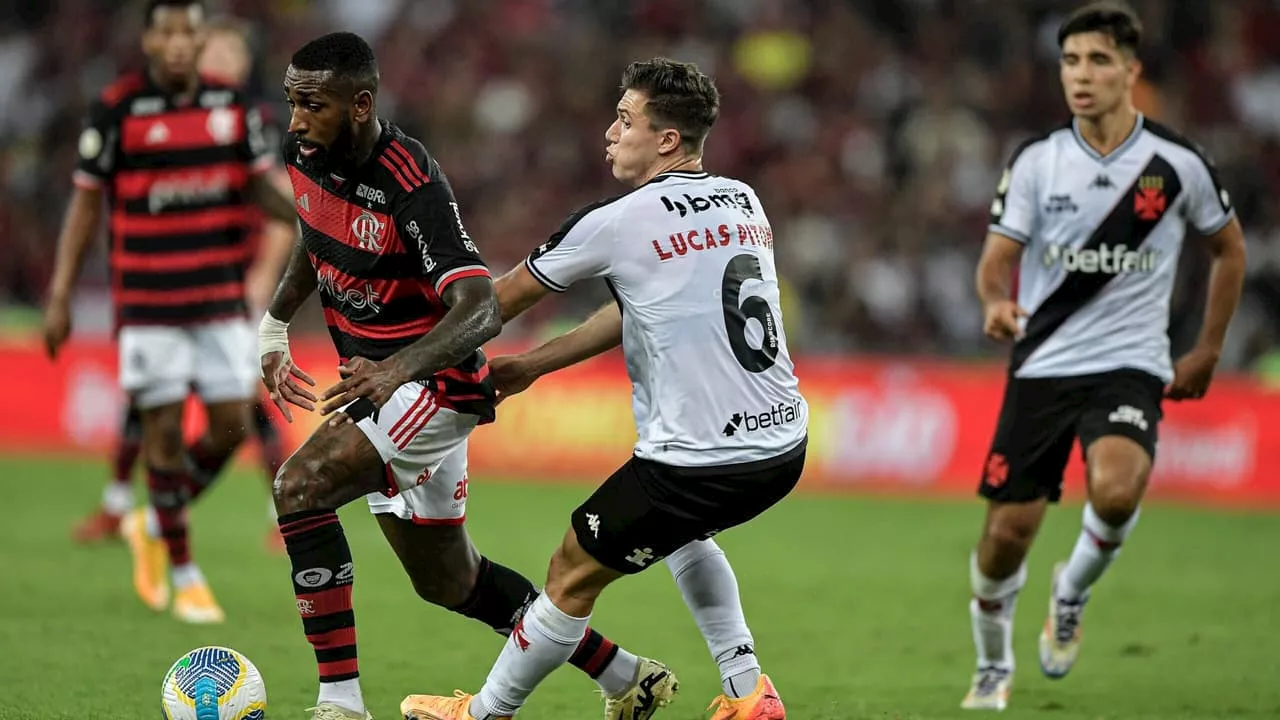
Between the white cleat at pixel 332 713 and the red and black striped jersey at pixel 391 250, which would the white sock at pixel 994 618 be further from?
the white cleat at pixel 332 713

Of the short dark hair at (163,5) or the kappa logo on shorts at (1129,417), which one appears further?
the short dark hair at (163,5)

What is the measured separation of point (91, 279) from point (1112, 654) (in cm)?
1319

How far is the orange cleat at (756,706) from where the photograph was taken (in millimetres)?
5730

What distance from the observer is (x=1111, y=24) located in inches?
288

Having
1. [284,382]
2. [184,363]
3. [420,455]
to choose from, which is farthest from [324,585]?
[184,363]

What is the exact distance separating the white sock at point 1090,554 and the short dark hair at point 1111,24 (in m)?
2.01

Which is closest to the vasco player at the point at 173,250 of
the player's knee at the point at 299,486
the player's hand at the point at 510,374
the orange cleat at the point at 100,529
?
the orange cleat at the point at 100,529

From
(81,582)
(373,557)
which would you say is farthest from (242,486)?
(81,582)

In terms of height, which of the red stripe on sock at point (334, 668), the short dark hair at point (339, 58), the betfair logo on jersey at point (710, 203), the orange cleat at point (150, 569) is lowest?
the orange cleat at point (150, 569)

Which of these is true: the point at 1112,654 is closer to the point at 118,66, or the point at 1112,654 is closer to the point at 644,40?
the point at 644,40

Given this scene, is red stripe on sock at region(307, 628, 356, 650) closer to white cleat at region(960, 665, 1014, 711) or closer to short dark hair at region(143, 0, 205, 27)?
white cleat at region(960, 665, 1014, 711)

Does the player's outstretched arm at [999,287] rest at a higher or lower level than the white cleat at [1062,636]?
higher

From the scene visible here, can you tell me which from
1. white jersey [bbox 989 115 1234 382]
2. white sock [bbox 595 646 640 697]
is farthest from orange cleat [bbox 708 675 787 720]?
white jersey [bbox 989 115 1234 382]

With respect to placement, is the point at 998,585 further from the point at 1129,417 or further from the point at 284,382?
the point at 284,382
